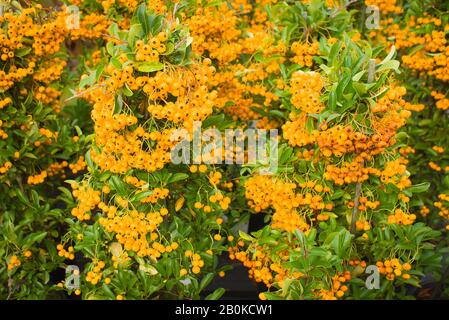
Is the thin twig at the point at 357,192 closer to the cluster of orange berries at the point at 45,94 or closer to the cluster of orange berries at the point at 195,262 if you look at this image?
the cluster of orange berries at the point at 195,262

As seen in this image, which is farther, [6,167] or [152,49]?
[6,167]

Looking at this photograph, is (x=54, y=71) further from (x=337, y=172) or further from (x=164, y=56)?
(x=337, y=172)

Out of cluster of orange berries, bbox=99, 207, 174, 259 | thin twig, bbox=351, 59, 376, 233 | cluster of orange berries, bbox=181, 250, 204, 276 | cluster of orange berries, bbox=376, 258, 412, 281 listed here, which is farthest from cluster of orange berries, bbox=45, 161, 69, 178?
cluster of orange berries, bbox=376, 258, 412, 281

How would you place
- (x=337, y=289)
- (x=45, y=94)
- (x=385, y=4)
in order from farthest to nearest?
1. (x=385, y=4)
2. (x=45, y=94)
3. (x=337, y=289)

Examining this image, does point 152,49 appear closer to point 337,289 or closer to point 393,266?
point 337,289

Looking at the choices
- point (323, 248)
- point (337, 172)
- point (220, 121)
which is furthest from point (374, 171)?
point (220, 121)

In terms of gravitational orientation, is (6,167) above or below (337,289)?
above

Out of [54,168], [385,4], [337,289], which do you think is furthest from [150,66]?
[385,4]

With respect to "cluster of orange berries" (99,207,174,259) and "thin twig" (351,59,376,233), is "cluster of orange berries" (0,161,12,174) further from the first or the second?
"thin twig" (351,59,376,233)

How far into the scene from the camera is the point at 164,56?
9.15 feet

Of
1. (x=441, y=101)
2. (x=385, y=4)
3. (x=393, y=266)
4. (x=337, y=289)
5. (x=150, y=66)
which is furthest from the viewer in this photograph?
(x=385, y=4)

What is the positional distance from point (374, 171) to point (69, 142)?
257cm

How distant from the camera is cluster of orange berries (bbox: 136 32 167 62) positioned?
2.68 metres

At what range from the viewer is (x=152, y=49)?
271 cm
